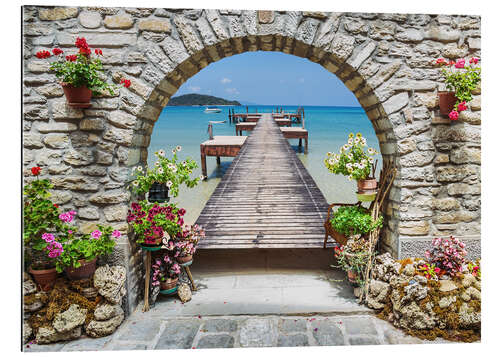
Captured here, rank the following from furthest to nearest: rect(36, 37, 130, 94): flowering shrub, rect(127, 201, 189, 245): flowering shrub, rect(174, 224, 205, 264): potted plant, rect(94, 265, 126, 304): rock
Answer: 1. rect(174, 224, 205, 264): potted plant
2. rect(127, 201, 189, 245): flowering shrub
3. rect(94, 265, 126, 304): rock
4. rect(36, 37, 130, 94): flowering shrub

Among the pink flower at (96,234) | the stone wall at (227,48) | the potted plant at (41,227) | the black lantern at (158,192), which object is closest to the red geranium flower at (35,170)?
the potted plant at (41,227)

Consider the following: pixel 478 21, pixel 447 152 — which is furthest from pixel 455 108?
pixel 478 21

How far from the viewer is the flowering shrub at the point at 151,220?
9.53ft

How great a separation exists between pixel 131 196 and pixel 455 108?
2990mm

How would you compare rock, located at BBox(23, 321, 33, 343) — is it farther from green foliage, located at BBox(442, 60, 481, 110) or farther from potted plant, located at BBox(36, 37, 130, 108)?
green foliage, located at BBox(442, 60, 481, 110)

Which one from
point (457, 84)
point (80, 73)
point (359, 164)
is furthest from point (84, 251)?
point (457, 84)

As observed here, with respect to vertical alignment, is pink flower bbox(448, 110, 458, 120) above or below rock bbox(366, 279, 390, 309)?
above

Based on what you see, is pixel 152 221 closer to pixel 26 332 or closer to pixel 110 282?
pixel 110 282

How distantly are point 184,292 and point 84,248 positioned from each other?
43.3 inches

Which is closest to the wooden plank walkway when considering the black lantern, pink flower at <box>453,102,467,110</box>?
the black lantern

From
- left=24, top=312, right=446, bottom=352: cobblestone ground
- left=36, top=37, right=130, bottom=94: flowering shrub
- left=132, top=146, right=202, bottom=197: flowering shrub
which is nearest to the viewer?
left=36, top=37, right=130, bottom=94: flowering shrub

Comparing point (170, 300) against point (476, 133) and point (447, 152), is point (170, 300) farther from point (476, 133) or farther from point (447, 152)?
Result: point (476, 133)

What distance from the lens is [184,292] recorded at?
3.31 m

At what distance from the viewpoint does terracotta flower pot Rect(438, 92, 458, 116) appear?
8.95ft
